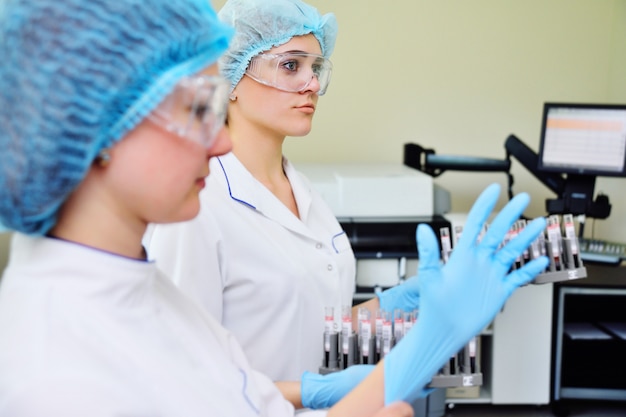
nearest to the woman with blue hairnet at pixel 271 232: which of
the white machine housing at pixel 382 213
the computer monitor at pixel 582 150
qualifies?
the white machine housing at pixel 382 213

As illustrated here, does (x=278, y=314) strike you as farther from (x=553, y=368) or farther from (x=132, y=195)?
(x=553, y=368)

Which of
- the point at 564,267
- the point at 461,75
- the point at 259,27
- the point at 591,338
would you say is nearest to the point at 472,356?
the point at 564,267

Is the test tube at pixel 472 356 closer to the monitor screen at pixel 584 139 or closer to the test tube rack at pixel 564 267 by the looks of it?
the test tube rack at pixel 564 267

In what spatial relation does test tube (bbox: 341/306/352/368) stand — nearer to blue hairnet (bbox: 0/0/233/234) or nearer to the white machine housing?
blue hairnet (bbox: 0/0/233/234)

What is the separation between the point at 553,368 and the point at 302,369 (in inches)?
60.5

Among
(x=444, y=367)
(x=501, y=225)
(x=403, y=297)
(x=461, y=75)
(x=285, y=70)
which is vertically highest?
(x=461, y=75)

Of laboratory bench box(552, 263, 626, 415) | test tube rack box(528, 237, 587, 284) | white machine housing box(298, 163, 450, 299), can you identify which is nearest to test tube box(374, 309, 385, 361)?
test tube rack box(528, 237, 587, 284)

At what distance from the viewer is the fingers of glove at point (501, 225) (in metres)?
0.82

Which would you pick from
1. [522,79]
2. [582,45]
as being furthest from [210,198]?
[582,45]

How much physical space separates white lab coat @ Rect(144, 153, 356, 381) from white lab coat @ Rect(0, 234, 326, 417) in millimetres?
281

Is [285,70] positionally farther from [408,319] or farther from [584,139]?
[584,139]

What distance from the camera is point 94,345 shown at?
0.66 meters

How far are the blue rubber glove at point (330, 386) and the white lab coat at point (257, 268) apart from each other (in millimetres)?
159

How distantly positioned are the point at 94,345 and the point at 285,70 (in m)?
0.82
